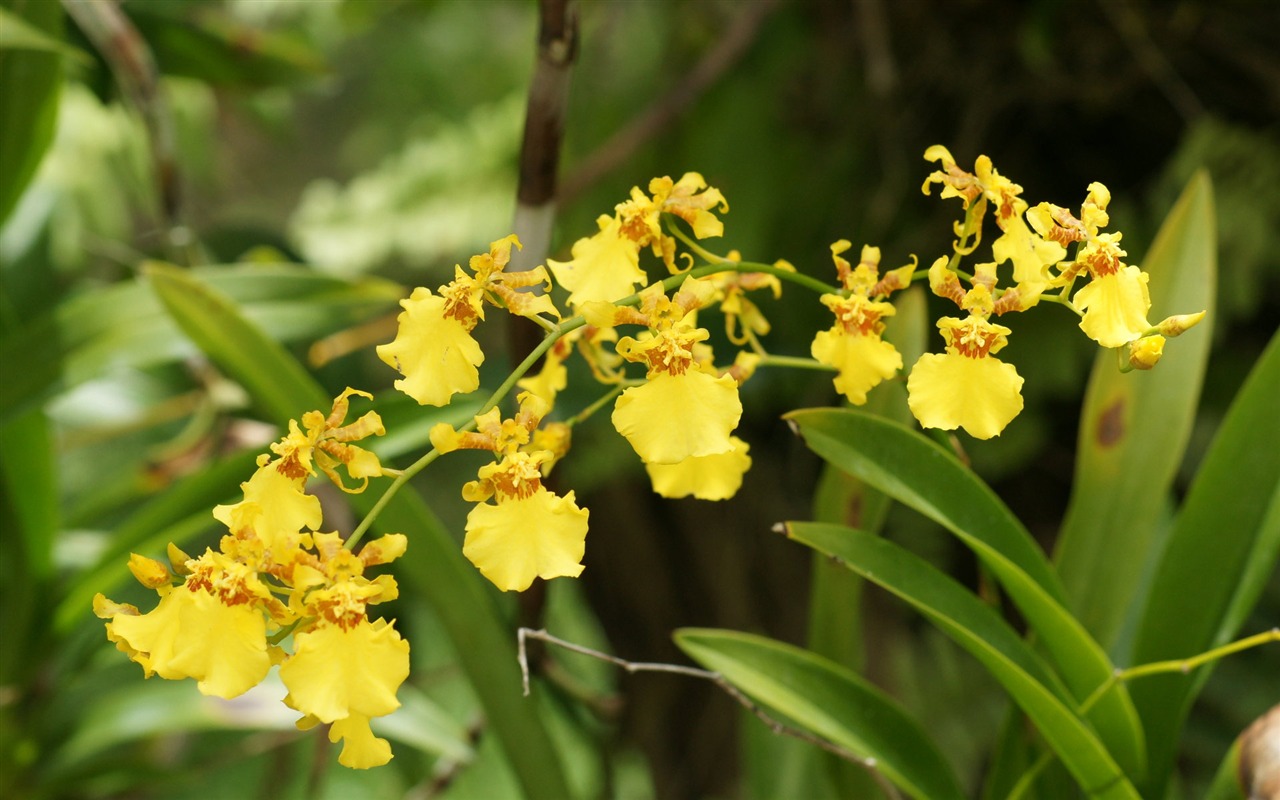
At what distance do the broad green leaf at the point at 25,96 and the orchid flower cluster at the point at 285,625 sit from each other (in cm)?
48

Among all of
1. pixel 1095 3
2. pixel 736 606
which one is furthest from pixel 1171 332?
pixel 736 606

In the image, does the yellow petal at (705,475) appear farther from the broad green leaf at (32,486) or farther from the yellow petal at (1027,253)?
the broad green leaf at (32,486)

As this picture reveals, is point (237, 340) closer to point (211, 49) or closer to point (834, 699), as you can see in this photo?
point (834, 699)

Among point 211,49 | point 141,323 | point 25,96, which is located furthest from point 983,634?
point 211,49

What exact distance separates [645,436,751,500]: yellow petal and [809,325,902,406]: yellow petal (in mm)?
56

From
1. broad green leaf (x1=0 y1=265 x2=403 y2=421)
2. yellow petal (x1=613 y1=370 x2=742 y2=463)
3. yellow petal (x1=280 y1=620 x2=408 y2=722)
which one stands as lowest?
broad green leaf (x1=0 y1=265 x2=403 y2=421)

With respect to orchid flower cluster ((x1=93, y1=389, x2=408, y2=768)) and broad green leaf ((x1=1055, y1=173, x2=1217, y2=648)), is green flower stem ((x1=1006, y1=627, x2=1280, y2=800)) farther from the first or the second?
orchid flower cluster ((x1=93, y1=389, x2=408, y2=768))

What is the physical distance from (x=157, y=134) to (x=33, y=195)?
0.70 feet

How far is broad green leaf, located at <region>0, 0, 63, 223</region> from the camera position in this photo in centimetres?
68

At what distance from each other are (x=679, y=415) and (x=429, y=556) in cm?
29

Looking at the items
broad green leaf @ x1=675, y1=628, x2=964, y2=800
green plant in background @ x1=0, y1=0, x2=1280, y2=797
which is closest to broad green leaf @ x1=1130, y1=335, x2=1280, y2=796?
green plant in background @ x1=0, y1=0, x2=1280, y2=797

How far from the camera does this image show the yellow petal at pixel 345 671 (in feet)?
1.09

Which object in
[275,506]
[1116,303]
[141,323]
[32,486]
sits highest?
[1116,303]

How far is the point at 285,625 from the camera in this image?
0.36 meters
